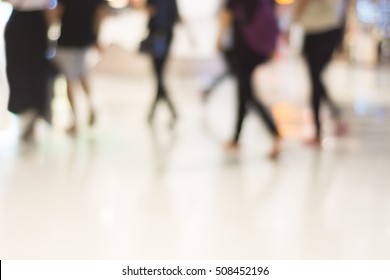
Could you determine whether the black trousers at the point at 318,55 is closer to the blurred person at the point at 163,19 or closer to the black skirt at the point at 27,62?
the blurred person at the point at 163,19

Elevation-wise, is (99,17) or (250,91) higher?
(99,17)

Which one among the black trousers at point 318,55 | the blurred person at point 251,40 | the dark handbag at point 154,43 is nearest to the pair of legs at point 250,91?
the blurred person at point 251,40

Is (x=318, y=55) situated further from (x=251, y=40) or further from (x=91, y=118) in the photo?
(x=91, y=118)

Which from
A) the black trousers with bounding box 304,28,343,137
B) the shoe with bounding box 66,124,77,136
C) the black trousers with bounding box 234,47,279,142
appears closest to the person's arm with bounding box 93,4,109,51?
the shoe with bounding box 66,124,77,136

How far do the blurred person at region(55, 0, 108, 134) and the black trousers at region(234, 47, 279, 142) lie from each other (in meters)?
1.26

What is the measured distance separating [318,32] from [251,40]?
60 centimetres

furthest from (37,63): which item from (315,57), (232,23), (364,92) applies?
(364,92)

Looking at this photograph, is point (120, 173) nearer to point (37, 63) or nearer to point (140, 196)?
point (140, 196)

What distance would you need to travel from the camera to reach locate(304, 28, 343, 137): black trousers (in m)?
4.09

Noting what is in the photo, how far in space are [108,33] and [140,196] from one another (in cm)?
596

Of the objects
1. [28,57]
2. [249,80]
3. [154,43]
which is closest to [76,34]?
[28,57]

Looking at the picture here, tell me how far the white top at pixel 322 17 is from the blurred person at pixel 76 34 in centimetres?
153

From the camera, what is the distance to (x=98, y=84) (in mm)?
7383

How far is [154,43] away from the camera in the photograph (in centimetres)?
455
